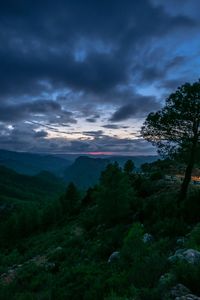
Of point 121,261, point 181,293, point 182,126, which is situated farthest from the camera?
point 182,126

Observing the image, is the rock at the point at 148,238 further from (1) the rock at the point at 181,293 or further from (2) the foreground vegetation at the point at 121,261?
(1) the rock at the point at 181,293

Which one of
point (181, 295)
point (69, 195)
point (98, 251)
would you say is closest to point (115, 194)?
point (98, 251)

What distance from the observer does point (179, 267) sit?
6363 millimetres

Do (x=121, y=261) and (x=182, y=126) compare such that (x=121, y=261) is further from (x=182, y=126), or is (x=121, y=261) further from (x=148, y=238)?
(x=182, y=126)

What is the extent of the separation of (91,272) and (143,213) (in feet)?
37.7

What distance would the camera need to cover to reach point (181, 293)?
5594 mm

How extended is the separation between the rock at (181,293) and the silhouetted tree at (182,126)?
14.6 metres

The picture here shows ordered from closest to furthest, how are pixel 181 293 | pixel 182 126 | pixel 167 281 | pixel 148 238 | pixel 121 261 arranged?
pixel 181 293
pixel 167 281
pixel 121 261
pixel 148 238
pixel 182 126

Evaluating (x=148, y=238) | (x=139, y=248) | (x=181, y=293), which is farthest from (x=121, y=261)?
(x=181, y=293)

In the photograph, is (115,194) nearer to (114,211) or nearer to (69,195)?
(114,211)

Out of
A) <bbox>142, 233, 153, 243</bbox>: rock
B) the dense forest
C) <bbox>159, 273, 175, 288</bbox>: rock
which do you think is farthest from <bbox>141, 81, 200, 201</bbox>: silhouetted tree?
<bbox>159, 273, 175, 288</bbox>: rock

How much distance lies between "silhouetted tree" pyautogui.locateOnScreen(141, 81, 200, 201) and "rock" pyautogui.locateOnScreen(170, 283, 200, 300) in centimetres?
1459

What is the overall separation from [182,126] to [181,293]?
53.0 feet

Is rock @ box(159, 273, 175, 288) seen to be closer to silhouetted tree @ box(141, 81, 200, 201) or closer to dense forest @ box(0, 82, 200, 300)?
dense forest @ box(0, 82, 200, 300)
